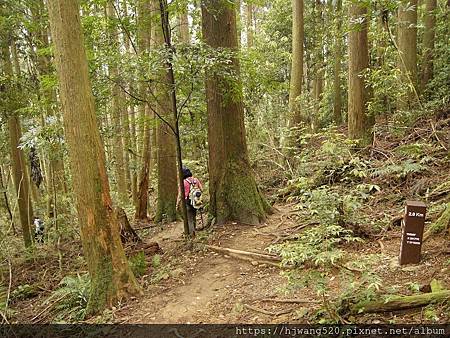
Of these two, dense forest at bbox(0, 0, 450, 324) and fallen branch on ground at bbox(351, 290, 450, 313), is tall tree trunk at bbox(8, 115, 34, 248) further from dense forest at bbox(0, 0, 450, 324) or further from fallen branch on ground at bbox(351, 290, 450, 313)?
fallen branch on ground at bbox(351, 290, 450, 313)

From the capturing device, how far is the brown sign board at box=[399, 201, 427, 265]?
4.33 m

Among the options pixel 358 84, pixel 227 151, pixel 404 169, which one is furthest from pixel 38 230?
pixel 404 169

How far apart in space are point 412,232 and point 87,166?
14.1ft

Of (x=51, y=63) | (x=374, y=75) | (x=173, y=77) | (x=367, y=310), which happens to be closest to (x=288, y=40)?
(x=374, y=75)

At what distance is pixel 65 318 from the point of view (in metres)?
5.87

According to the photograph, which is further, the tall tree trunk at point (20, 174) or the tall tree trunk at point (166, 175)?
the tall tree trunk at point (166, 175)

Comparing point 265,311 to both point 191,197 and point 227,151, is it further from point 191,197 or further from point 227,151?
point 227,151

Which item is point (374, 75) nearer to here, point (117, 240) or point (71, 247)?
point (117, 240)

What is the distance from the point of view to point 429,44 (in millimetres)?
12703

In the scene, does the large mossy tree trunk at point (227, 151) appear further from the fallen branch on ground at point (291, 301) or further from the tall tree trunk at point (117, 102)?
the fallen branch on ground at point (291, 301)

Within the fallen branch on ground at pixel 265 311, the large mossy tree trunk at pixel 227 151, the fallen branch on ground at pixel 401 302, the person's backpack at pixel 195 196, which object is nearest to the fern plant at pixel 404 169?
A: the large mossy tree trunk at pixel 227 151

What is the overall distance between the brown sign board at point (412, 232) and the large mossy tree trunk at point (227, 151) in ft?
12.6

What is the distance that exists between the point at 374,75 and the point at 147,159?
7.10m

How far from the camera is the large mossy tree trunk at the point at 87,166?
17.0ft
